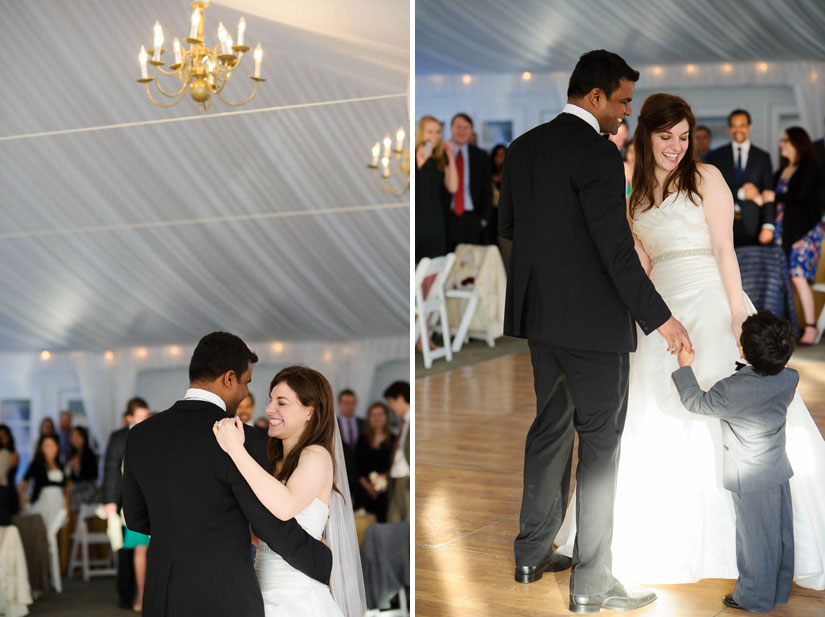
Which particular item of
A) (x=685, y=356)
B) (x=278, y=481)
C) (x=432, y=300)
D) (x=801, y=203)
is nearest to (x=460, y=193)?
(x=432, y=300)

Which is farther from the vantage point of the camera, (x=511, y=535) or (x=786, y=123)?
(x=786, y=123)

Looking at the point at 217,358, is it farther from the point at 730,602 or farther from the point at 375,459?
the point at 375,459

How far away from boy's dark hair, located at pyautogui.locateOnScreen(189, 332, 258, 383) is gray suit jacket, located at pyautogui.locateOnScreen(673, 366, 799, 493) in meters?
1.13

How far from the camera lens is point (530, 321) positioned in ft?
8.14

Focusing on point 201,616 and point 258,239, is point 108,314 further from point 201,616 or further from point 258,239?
point 201,616

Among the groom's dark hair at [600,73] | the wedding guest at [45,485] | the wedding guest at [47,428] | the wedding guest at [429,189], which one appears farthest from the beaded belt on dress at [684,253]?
the wedding guest at [47,428]

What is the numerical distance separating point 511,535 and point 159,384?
647 centimetres

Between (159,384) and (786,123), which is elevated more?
(786,123)

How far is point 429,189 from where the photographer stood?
265 inches

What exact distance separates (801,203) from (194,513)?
18.6 ft

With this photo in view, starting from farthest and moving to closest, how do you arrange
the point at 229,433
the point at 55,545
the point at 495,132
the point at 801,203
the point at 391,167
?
the point at 495,132 < the point at 55,545 < the point at 391,167 < the point at 801,203 < the point at 229,433

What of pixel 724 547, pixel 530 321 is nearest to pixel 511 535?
pixel 724 547

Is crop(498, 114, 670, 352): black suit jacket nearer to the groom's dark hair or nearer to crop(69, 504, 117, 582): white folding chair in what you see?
the groom's dark hair

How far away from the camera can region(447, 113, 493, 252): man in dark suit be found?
24.0 feet
